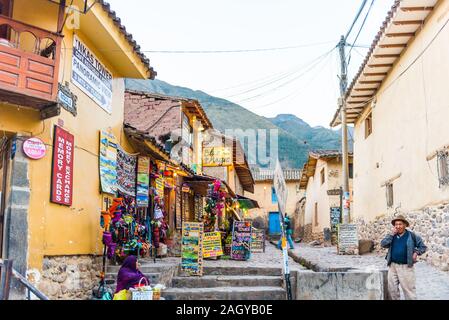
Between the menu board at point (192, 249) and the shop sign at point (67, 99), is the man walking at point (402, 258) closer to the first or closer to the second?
the menu board at point (192, 249)

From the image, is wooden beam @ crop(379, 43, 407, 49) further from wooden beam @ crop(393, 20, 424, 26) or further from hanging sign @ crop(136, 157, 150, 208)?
hanging sign @ crop(136, 157, 150, 208)

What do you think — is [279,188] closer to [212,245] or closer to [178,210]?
[212,245]

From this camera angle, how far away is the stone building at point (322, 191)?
85.9 feet

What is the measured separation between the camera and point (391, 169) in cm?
1521

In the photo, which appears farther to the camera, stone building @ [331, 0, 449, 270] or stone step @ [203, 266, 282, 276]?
stone step @ [203, 266, 282, 276]

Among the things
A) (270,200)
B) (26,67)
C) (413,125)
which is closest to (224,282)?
(26,67)

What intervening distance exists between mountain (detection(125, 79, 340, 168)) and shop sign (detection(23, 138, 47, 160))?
6069 cm

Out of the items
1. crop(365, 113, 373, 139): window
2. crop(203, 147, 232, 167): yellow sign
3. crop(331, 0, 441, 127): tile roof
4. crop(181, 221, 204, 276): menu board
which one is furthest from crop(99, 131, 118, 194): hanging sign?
crop(203, 147, 232, 167): yellow sign

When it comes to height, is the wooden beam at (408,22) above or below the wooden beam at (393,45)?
above

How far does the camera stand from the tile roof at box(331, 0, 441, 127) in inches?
461

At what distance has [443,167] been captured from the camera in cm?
1084

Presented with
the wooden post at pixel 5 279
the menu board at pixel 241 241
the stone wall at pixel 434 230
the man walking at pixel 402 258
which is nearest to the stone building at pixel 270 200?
the menu board at pixel 241 241

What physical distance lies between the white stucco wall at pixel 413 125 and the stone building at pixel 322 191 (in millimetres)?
6866
